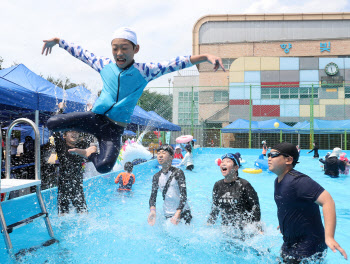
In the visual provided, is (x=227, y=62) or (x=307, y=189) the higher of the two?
(x=227, y=62)

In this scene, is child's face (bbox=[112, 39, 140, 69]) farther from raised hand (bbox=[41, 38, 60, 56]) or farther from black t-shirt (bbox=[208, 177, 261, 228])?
black t-shirt (bbox=[208, 177, 261, 228])

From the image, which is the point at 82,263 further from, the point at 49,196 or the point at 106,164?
the point at 49,196

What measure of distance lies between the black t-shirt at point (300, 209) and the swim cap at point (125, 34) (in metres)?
2.14

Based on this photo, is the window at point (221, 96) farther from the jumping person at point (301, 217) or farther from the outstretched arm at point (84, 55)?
the jumping person at point (301, 217)

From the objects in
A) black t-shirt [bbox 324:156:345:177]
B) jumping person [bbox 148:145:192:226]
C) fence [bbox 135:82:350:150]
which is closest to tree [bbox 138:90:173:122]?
fence [bbox 135:82:350:150]

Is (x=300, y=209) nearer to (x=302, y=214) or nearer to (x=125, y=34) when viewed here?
(x=302, y=214)

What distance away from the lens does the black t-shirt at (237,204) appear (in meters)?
3.60

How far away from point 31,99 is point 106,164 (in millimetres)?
3849

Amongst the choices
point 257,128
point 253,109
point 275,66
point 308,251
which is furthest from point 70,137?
point 275,66

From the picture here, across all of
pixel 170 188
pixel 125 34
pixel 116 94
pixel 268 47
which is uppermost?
pixel 268 47

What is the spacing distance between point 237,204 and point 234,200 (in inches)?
2.3

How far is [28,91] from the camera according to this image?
6047 millimetres

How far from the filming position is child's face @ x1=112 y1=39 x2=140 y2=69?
3.22m

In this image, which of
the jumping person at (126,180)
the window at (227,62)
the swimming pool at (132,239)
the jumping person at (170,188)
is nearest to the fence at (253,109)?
the window at (227,62)
